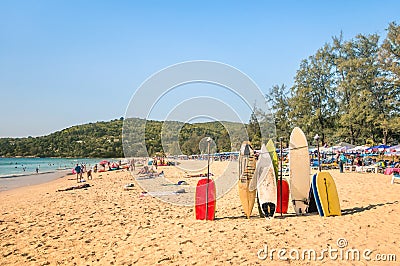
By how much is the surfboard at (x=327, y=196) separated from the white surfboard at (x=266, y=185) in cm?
98

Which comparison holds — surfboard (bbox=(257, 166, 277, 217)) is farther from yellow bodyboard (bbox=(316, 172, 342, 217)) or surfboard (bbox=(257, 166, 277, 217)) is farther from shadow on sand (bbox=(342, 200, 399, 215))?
shadow on sand (bbox=(342, 200, 399, 215))

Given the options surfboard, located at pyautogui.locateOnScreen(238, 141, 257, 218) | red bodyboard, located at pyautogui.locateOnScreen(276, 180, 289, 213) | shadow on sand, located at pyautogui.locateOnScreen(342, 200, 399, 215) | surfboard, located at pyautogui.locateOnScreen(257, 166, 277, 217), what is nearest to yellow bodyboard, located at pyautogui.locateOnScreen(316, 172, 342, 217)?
shadow on sand, located at pyautogui.locateOnScreen(342, 200, 399, 215)

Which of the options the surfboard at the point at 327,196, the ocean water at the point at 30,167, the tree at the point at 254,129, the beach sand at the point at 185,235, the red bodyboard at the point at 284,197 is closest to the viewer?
the beach sand at the point at 185,235

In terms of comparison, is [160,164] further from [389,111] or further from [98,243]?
[98,243]

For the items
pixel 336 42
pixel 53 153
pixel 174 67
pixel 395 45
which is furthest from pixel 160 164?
pixel 53 153

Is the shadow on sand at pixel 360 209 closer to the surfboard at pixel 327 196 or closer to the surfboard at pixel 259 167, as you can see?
the surfboard at pixel 327 196

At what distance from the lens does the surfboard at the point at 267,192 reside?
745cm

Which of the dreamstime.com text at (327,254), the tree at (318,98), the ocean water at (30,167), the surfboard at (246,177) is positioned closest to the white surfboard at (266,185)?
the surfboard at (246,177)

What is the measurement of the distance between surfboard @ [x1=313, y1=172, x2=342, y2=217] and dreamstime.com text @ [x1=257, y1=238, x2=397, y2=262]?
205 centimetres

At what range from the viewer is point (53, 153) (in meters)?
96.8

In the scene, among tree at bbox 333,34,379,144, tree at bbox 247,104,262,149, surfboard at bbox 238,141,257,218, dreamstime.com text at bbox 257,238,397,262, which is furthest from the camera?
tree at bbox 247,104,262,149

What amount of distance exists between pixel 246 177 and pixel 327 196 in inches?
71.7

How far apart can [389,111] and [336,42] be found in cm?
924

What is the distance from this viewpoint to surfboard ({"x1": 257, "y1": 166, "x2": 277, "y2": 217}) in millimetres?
7449
